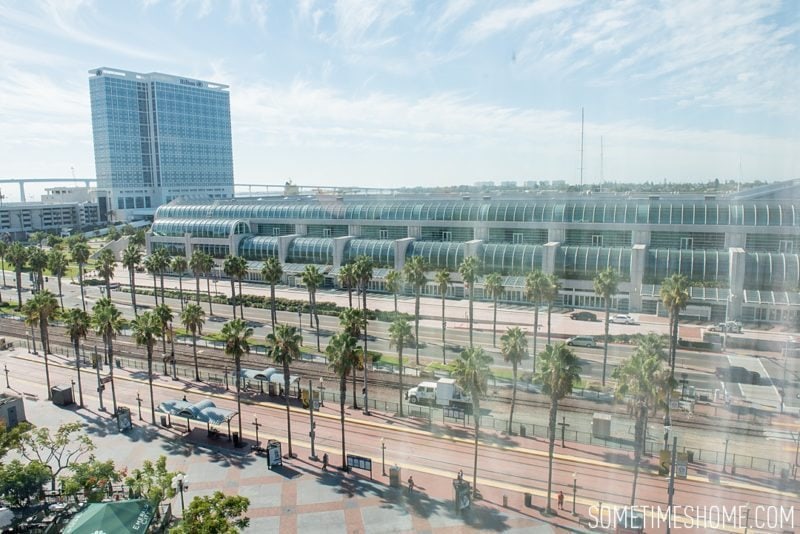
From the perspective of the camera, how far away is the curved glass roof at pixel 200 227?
2736 inches

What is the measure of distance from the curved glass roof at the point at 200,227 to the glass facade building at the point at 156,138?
218ft

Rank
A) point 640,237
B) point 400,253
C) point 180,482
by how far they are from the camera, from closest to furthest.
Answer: point 180,482 < point 640,237 < point 400,253

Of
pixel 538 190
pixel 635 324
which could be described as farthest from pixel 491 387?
pixel 538 190

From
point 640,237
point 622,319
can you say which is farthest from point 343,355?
point 640,237

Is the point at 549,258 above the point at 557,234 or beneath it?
beneath

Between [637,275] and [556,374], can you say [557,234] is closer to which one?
[637,275]

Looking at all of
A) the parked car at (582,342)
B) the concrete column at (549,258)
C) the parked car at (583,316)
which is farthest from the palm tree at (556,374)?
the concrete column at (549,258)

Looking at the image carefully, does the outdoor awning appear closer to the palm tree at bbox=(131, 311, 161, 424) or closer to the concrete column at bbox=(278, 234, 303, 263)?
the palm tree at bbox=(131, 311, 161, 424)

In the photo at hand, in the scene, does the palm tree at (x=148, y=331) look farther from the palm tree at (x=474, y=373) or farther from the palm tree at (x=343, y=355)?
the palm tree at (x=474, y=373)

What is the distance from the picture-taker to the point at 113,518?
16797 mm

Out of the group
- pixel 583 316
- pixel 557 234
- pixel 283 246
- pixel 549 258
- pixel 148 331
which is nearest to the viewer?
pixel 148 331

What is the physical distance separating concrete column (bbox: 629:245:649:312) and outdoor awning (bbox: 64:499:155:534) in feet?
128

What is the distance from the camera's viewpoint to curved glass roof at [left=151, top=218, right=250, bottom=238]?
6950 cm

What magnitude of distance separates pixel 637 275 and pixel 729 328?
8.34m
